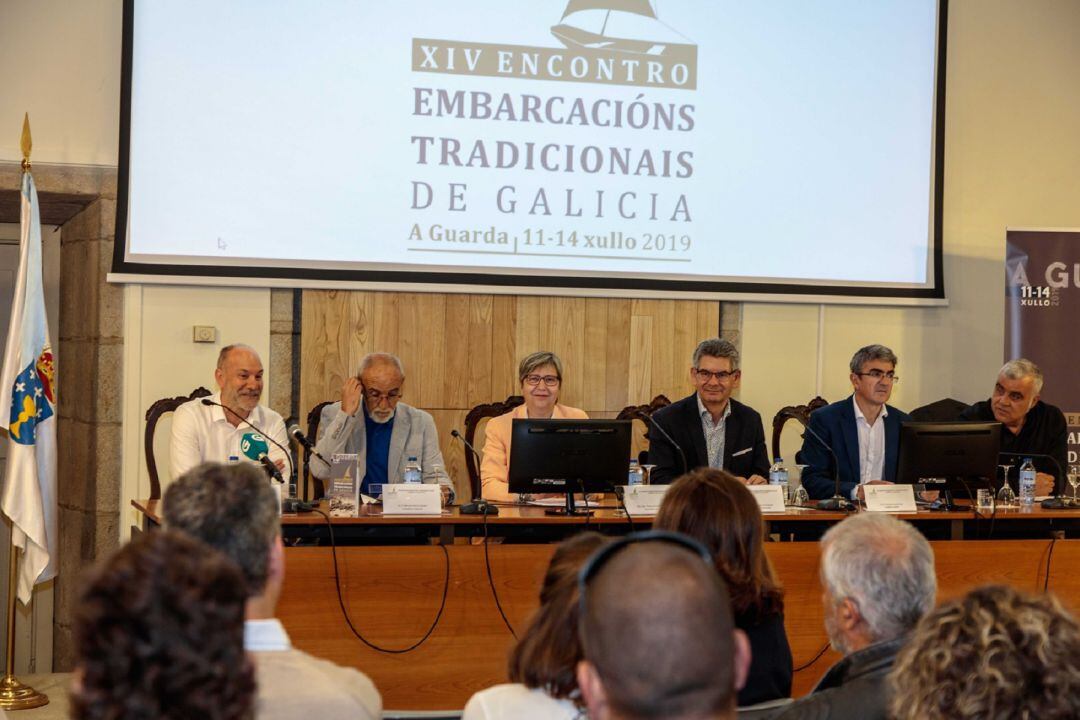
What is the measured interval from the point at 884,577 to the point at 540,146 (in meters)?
3.83

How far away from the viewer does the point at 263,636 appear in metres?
1.57

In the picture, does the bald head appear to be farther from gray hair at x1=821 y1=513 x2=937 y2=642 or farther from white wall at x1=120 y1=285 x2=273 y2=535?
white wall at x1=120 y1=285 x2=273 y2=535

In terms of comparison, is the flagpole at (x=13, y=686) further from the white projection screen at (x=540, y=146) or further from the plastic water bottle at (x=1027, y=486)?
the plastic water bottle at (x=1027, y=486)

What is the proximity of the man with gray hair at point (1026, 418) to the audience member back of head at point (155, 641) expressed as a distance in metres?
4.53

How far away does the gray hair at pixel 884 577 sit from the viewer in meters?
2.00

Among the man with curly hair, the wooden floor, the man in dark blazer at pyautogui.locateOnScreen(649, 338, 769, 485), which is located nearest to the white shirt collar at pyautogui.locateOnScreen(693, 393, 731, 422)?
the man in dark blazer at pyautogui.locateOnScreen(649, 338, 769, 485)

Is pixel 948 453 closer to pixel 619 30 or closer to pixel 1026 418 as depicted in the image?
pixel 1026 418

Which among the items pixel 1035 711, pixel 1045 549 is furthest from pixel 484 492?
pixel 1035 711

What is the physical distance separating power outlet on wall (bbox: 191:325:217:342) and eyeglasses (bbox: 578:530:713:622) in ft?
14.1

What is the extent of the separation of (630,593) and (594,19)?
4878 mm

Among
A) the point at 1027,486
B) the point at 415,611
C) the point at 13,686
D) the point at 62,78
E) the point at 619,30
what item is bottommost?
the point at 13,686

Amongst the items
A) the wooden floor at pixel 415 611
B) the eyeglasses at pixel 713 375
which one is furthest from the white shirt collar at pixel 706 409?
the wooden floor at pixel 415 611

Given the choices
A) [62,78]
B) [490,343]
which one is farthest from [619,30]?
[62,78]

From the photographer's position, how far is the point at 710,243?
5.75 metres
